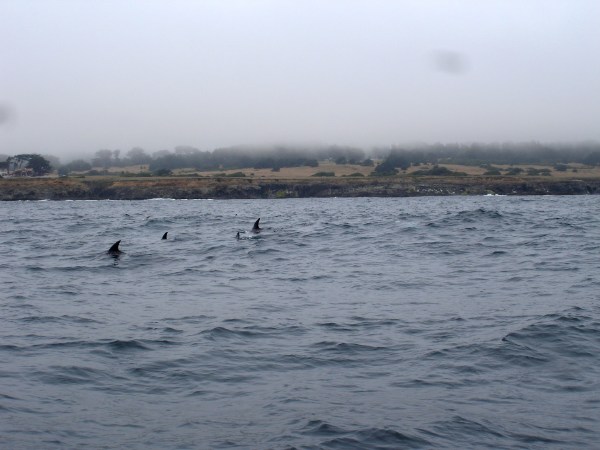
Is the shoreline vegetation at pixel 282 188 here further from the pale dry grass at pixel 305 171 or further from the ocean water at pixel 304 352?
the ocean water at pixel 304 352

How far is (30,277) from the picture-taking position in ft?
69.1

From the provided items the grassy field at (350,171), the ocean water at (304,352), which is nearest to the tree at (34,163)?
the grassy field at (350,171)

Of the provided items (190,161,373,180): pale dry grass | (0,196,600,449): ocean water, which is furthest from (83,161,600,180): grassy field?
(0,196,600,449): ocean water

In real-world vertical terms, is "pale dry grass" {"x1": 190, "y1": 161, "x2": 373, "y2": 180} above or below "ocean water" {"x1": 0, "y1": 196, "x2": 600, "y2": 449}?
above

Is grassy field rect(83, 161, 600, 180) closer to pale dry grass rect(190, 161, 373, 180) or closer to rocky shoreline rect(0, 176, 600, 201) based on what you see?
pale dry grass rect(190, 161, 373, 180)

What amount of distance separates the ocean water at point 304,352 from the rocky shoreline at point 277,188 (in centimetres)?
7293

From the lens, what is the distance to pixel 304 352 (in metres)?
11.7

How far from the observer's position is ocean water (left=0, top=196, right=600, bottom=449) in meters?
8.35

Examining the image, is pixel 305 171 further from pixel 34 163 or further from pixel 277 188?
pixel 34 163

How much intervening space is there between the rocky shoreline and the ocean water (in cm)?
7293

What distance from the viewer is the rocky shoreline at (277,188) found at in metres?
95.7

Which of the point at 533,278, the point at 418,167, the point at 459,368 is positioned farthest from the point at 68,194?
the point at 459,368

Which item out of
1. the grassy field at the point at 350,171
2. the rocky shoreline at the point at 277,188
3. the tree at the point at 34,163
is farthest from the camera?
the tree at the point at 34,163

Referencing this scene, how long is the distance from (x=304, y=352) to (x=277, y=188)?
88.0m
